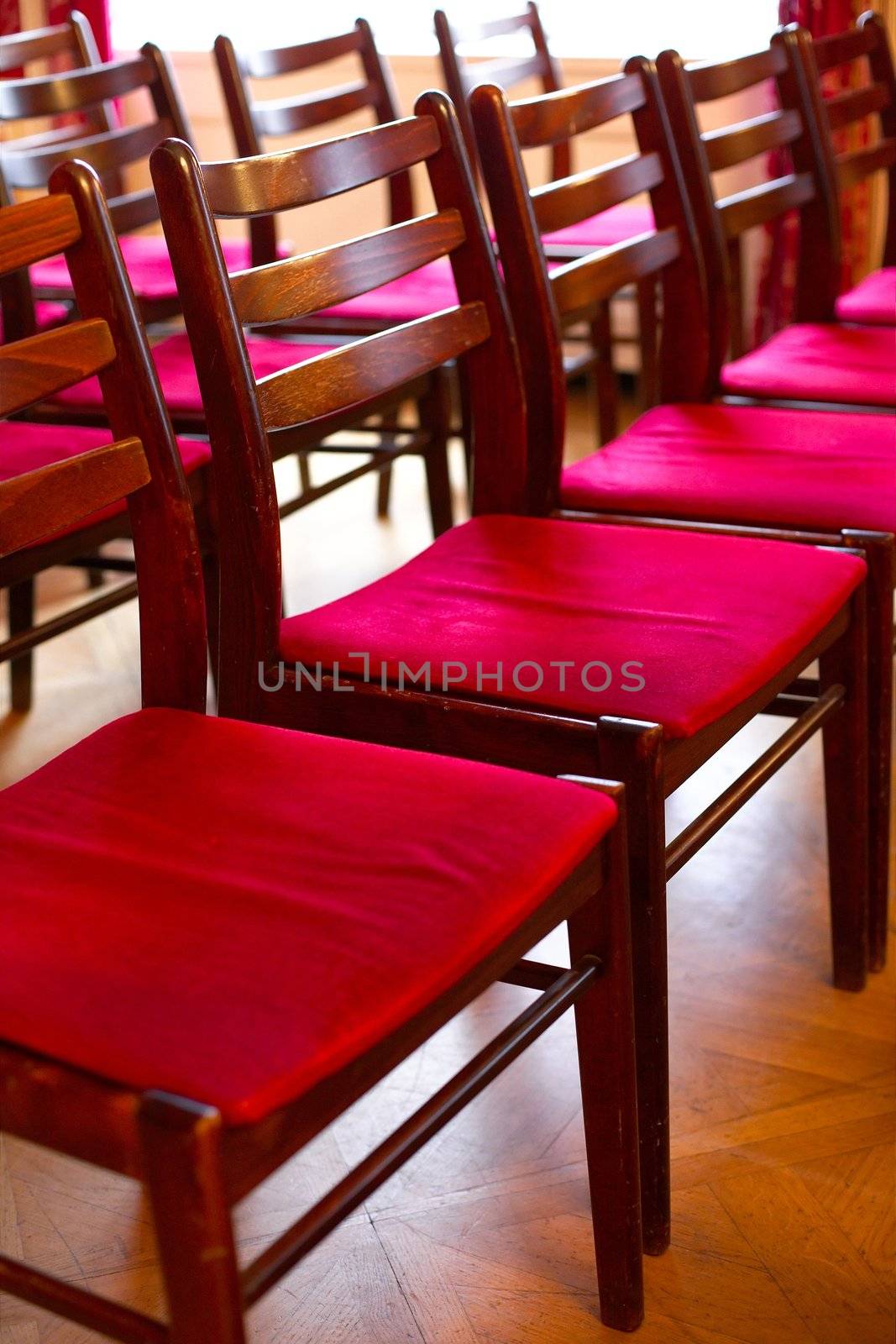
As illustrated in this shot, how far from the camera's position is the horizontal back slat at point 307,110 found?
230 cm

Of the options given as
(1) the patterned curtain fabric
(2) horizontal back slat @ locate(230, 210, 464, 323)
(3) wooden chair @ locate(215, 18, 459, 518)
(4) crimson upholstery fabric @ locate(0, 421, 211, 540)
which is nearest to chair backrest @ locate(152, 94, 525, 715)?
(2) horizontal back slat @ locate(230, 210, 464, 323)

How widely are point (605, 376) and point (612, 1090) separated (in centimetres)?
194

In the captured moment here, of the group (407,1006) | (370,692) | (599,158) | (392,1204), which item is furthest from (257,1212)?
(599,158)

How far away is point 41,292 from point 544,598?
4.13ft

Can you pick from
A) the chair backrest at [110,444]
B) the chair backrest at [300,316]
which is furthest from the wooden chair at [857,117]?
the chair backrest at [110,444]

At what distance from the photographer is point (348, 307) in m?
2.32

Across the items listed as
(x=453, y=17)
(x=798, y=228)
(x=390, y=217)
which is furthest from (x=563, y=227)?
(x=453, y=17)

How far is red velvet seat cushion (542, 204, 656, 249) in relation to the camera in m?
2.74

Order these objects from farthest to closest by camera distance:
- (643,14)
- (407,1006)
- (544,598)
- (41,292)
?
1. (643,14)
2. (41,292)
3. (544,598)
4. (407,1006)

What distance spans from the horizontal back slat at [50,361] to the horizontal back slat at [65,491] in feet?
0.17

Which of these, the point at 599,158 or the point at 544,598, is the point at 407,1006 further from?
the point at 599,158

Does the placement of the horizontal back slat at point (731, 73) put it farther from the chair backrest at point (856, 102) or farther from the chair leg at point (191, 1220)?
the chair leg at point (191, 1220)

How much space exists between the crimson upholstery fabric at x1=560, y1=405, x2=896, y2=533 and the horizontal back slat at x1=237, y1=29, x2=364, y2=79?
0.97m

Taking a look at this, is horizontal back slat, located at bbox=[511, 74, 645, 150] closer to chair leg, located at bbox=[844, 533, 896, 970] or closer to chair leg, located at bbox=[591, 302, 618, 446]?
chair leg, located at bbox=[844, 533, 896, 970]
